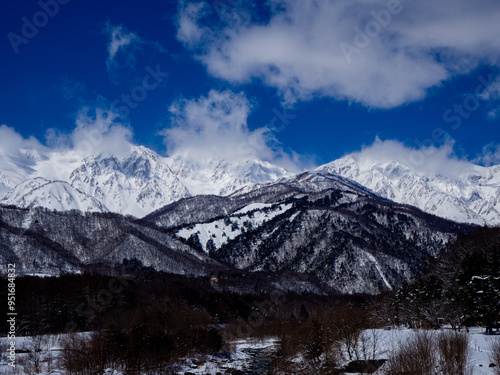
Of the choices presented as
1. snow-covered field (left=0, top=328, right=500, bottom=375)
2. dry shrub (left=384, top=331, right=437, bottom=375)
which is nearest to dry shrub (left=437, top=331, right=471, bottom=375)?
dry shrub (left=384, top=331, right=437, bottom=375)

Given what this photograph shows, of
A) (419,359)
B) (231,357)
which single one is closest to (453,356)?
(419,359)

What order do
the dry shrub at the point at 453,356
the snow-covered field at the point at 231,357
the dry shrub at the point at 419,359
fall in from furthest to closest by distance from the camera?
the snow-covered field at the point at 231,357
the dry shrub at the point at 419,359
the dry shrub at the point at 453,356

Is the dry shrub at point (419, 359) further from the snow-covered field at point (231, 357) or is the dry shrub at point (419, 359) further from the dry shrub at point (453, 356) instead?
the snow-covered field at point (231, 357)

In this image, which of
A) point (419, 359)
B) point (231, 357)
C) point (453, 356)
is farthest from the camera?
point (231, 357)

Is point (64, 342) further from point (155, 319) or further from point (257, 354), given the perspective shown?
point (257, 354)

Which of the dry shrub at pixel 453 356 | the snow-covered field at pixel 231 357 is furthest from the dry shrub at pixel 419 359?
the snow-covered field at pixel 231 357

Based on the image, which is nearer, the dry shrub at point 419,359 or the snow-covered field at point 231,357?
the dry shrub at point 419,359

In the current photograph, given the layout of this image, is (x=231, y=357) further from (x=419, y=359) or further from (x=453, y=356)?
(x=453, y=356)

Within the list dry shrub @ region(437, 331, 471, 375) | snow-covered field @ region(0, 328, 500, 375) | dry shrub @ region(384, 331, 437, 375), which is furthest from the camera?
snow-covered field @ region(0, 328, 500, 375)

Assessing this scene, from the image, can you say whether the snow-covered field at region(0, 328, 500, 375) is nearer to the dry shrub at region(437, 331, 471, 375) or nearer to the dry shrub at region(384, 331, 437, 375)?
the dry shrub at region(384, 331, 437, 375)

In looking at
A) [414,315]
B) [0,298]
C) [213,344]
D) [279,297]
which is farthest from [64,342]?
[279,297]

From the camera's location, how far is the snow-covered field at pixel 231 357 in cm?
3284

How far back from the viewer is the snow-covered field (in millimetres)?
32844

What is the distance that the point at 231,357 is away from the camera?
241 feet
